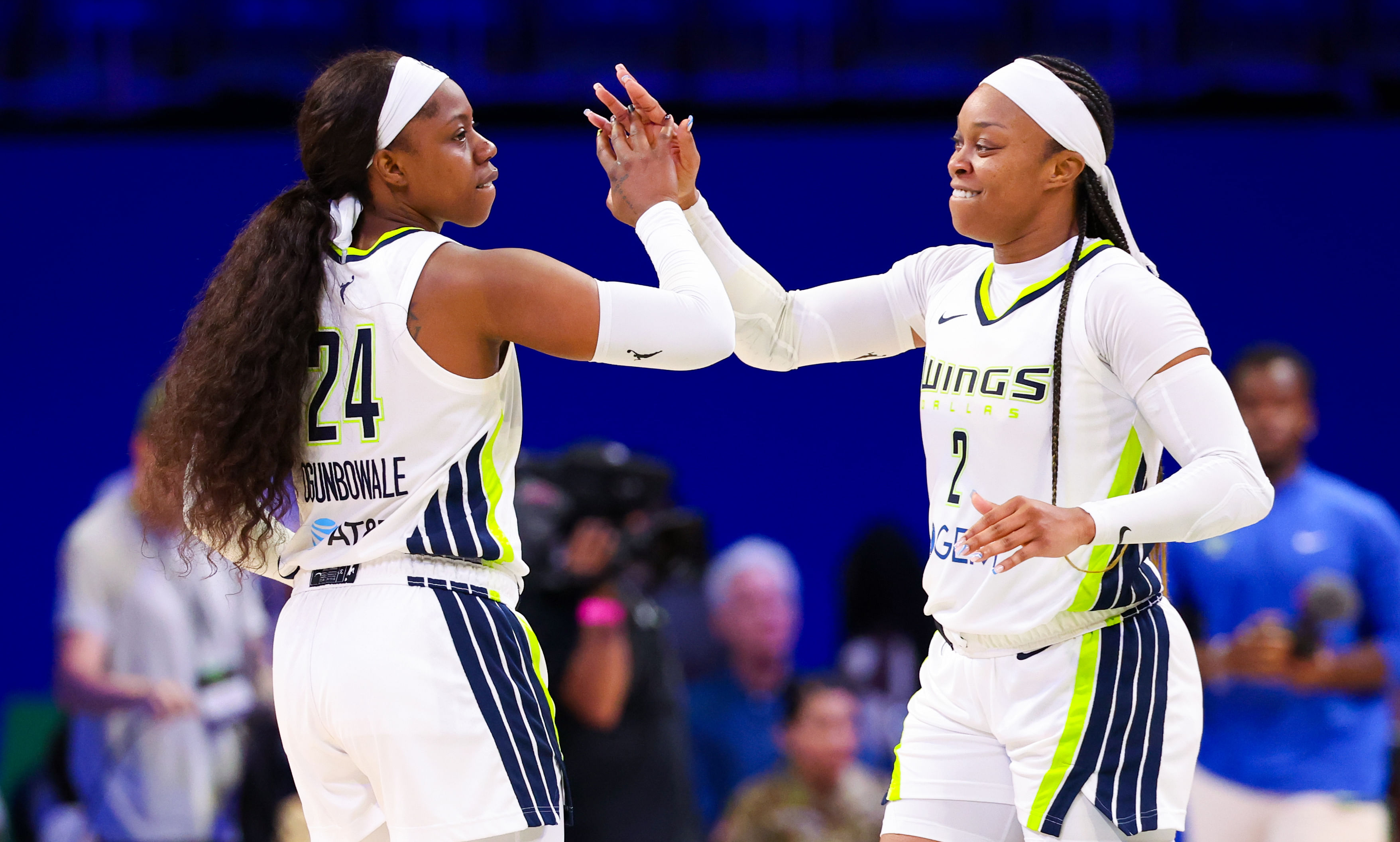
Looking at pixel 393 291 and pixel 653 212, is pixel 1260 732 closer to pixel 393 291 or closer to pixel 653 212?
pixel 653 212

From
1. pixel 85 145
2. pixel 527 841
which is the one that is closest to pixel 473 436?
pixel 527 841

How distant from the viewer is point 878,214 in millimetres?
6820

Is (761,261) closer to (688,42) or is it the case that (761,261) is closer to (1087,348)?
(688,42)

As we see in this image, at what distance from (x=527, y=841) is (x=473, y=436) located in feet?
2.17

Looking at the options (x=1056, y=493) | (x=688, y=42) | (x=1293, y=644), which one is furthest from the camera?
(x=688, y=42)

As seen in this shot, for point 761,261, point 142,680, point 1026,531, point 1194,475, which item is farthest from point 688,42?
point 1026,531

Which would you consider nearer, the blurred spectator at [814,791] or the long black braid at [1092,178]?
the long black braid at [1092,178]

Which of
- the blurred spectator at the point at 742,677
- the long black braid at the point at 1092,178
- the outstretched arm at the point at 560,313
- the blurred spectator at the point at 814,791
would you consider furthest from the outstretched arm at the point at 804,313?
the blurred spectator at the point at 742,677

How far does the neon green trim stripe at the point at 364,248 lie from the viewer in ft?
8.41

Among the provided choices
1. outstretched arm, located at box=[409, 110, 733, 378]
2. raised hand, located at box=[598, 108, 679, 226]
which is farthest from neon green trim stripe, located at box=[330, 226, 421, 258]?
raised hand, located at box=[598, 108, 679, 226]

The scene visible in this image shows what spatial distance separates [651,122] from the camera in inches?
119

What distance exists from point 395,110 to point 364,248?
25cm

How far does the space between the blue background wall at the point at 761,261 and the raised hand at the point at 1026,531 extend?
4.26 metres

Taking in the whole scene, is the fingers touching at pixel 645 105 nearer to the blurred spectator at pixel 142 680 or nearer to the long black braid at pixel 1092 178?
the long black braid at pixel 1092 178
